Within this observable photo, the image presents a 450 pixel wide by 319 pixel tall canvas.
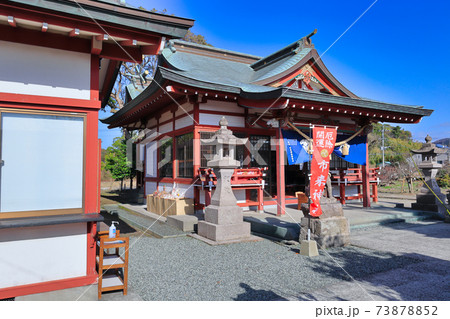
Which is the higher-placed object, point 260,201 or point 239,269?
point 260,201

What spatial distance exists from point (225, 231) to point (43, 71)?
5.00m

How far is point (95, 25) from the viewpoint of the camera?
13.1 ft

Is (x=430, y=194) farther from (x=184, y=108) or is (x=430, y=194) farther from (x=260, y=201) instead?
(x=184, y=108)

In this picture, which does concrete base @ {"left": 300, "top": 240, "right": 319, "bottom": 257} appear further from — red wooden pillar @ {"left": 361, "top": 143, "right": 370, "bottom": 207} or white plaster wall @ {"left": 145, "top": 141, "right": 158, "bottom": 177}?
white plaster wall @ {"left": 145, "top": 141, "right": 158, "bottom": 177}

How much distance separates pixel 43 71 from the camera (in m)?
4.09

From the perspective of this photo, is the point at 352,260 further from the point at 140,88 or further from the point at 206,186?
the point at 140,88

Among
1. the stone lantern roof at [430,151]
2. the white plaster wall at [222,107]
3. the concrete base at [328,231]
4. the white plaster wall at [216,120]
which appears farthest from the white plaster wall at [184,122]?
the stone lantern roof at [430,151]

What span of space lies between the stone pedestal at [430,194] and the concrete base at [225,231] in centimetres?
798

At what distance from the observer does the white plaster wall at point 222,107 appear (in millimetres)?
10734

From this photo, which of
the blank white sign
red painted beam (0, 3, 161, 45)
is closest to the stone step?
the blank white sign

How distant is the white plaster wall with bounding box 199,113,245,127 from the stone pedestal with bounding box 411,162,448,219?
7232 millimetres

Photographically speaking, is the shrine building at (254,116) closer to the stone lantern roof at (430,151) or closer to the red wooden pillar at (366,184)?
the red wooden pillar at (366,184)

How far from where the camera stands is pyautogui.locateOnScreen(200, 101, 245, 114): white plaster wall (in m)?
10.7

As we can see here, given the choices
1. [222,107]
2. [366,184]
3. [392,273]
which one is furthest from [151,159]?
[392,273]
